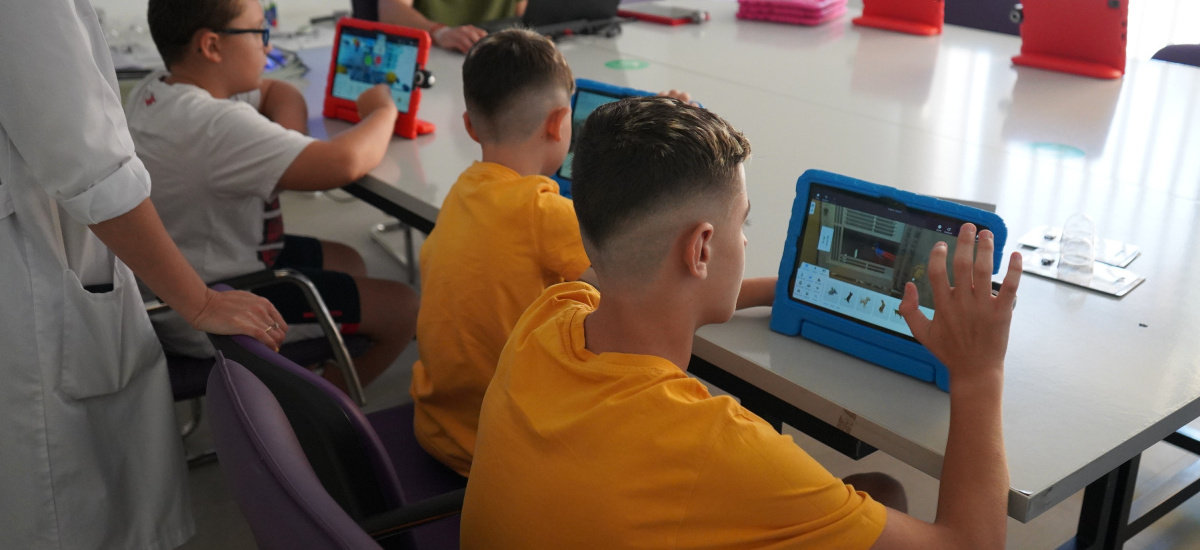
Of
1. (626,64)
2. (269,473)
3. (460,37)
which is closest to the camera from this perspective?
(269,473)

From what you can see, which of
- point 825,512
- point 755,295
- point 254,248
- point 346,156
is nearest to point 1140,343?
point 755,295

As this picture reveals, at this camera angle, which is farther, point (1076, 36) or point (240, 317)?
point (1076, 36)

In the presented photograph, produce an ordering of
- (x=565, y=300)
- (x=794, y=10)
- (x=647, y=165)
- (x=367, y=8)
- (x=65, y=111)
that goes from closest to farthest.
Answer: (x=647, y=165)
(x=565, y=300)
(x=65, y=111)
(x=794, y=10)
(x=367, y=8)

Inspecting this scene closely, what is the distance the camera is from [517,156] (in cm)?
166

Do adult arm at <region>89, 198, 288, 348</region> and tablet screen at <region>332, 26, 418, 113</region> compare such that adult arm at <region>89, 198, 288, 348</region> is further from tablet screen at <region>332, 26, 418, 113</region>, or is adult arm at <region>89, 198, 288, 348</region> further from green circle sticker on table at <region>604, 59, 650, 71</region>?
green circle sticker on table at <region>604, 59, 650, 71</region>

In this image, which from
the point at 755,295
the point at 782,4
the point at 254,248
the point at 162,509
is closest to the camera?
the point at 755,295

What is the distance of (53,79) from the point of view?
1.25m

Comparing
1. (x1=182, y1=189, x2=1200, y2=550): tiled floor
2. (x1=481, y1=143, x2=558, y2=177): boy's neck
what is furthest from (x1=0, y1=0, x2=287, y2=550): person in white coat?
(x1=182, y1=189, x2=1200, y2=550): tiled floor

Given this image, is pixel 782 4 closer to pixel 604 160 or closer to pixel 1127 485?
pixel 1127 485

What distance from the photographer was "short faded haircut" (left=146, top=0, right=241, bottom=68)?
1940mm

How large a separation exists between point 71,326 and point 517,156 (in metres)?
0.72

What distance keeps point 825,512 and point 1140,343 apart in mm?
683

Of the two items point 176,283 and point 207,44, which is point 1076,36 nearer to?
point 207,44

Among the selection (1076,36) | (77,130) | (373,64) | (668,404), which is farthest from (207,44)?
(1076,36)
